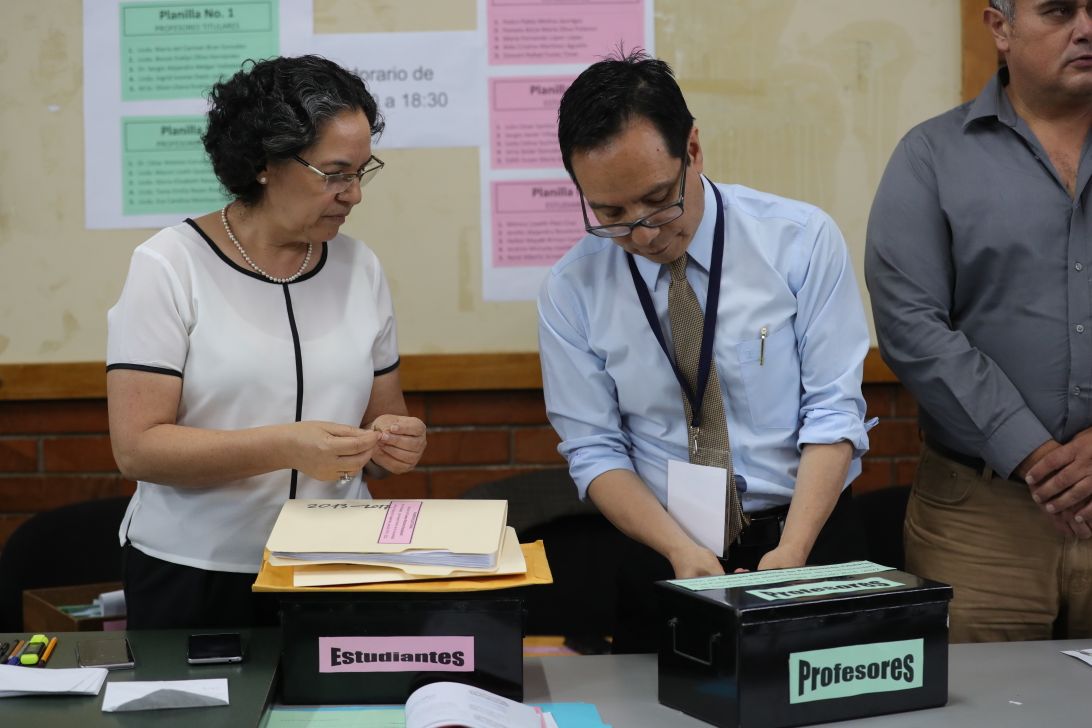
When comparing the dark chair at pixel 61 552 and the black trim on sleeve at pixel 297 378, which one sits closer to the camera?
the black trim on sleeve at pixel 297 378

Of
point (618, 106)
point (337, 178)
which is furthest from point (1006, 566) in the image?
point (337, 178)

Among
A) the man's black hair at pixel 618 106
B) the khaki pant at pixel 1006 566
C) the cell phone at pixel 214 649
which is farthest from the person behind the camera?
the khaki pant at pixel 1006 566

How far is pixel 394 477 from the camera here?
300 centimetres

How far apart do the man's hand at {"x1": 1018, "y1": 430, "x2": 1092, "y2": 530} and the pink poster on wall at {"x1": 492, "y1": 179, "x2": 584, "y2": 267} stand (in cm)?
133

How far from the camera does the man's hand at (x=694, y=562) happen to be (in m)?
1.67

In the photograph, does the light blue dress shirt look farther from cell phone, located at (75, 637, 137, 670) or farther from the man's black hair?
cell phone, located at (75, 637, 137, 670)

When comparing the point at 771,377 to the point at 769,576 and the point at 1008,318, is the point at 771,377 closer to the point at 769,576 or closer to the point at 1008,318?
the point at 769,576

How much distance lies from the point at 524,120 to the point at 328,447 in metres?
1.46

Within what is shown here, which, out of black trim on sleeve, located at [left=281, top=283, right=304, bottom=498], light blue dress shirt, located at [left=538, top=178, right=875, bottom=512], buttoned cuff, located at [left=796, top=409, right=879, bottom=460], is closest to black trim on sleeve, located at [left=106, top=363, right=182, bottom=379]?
black trim on sleeve, located at [left=281, top=283, right=304, bottom=498]

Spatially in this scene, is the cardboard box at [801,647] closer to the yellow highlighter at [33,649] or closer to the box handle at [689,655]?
the box handle at [689,655]

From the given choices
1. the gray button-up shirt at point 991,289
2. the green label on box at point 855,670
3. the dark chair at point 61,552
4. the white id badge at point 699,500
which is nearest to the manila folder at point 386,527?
the white id badge at point 699,500

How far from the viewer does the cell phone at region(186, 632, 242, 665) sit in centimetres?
156

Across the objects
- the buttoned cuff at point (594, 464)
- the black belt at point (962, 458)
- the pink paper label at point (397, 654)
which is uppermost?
the buttoned cuff at point (594, 464)

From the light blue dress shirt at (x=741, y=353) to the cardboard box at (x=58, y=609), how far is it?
114 cm
